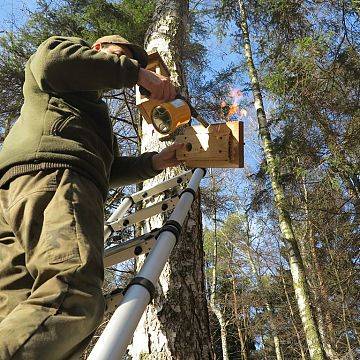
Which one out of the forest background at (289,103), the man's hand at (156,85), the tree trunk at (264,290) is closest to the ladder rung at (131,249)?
the man's hand at (156,85)

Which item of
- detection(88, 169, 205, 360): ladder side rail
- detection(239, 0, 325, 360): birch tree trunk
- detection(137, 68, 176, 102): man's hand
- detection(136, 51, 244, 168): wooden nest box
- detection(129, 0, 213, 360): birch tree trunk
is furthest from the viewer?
detection(239, 0, 325, 360): birch tree trunk

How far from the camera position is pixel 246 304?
15.0 meters

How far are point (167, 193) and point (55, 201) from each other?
65.7 inches

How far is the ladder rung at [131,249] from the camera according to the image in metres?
1.90

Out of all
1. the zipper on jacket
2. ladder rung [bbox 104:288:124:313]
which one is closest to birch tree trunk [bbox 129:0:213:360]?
ladder rung [bbox 104:288:124:313]

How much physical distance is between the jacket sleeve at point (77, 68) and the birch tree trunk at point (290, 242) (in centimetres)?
565

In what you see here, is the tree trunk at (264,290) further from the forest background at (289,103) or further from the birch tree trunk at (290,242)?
the birch tree trunk at (290,242)

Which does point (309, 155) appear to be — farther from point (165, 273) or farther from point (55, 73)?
point (55, 73)

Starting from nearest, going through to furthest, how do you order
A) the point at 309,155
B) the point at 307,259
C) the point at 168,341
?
the point at 168,341
the point at 309,155
the point at 307,259

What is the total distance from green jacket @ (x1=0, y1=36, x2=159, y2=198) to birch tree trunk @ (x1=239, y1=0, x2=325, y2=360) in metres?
5.49

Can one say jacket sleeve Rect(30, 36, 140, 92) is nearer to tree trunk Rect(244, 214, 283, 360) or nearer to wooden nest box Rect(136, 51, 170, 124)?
wooden nest box Rect(136, 51, 170, 124)

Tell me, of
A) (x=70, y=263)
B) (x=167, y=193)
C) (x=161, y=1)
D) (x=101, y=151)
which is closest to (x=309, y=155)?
(x=161, y=1)

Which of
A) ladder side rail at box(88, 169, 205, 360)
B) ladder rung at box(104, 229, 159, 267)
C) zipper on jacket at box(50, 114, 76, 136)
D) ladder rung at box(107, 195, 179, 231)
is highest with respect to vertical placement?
ladder rung at box(107, 195, 179, 231)

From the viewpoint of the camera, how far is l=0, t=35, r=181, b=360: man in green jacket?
1.16 metres
